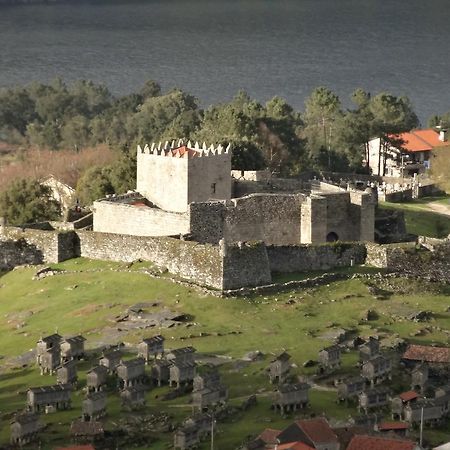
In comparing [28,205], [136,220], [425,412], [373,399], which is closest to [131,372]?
[373,399]

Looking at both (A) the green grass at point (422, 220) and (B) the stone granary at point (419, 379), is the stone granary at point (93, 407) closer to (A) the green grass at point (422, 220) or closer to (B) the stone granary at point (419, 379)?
(B) the stone granary at point (419, 379)

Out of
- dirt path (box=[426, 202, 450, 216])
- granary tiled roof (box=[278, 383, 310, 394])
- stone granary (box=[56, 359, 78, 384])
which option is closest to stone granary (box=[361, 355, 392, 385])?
granary tiled roof (box=[278, 383, 310, 394])

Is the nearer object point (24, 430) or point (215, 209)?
point (24, 430)

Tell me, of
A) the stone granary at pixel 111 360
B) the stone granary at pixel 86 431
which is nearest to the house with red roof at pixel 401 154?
the stone granary at pixel 111 360

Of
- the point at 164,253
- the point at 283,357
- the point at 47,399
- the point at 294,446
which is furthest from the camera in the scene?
the point at 164,253

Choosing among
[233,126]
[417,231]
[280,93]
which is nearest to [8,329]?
[417,231]

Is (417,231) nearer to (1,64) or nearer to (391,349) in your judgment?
(391,349)

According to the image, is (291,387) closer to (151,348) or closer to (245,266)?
(151,348)

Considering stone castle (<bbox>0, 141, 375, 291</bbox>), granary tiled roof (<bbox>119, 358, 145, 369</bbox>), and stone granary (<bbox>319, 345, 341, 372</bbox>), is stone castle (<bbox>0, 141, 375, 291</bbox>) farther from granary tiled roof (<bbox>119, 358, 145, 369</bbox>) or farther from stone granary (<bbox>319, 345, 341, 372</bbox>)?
granary tiled roof (<bbox>119, 358, 145, 369</bbox>)
